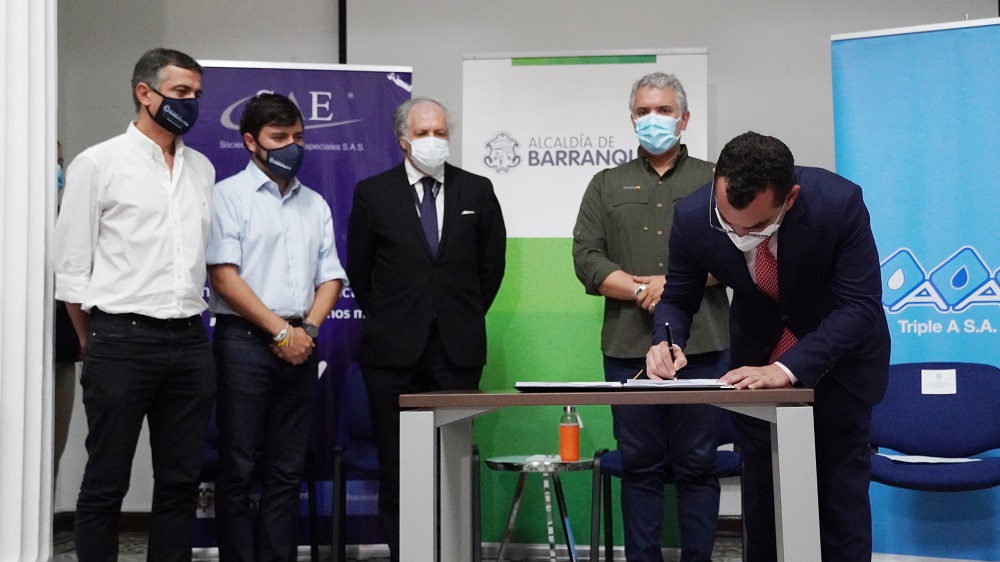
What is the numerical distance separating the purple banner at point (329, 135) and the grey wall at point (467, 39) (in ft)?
2.14

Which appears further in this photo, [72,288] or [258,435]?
[258,435]

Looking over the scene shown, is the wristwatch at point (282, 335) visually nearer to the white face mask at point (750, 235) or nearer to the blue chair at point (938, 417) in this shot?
the white face mask at point (750, 235)

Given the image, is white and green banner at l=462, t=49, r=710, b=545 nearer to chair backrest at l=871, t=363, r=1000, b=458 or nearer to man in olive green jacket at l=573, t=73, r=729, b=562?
man in olive green jacket at l=573, t=73, r=729, b=562

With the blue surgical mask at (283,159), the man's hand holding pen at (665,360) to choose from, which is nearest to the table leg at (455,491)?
the man's hand holding pen at (665,360)

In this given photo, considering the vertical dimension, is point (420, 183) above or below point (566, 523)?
above

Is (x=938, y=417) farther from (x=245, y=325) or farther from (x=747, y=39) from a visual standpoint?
(x=245, y=325)

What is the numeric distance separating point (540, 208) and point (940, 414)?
1775 millimetres

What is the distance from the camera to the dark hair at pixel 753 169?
2188 mm

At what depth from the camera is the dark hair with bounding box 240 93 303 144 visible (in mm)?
3635

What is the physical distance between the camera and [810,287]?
255 cm

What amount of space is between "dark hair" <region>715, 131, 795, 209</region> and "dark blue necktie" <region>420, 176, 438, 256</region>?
1671 mm

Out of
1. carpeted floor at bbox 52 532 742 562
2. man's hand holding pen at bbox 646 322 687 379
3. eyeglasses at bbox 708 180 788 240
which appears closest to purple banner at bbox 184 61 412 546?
carpeted floor at bbox 52 532 742 562

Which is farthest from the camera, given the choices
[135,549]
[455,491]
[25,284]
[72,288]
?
[135,549]

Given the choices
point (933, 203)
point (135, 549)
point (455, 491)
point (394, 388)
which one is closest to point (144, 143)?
point (394, 388)
